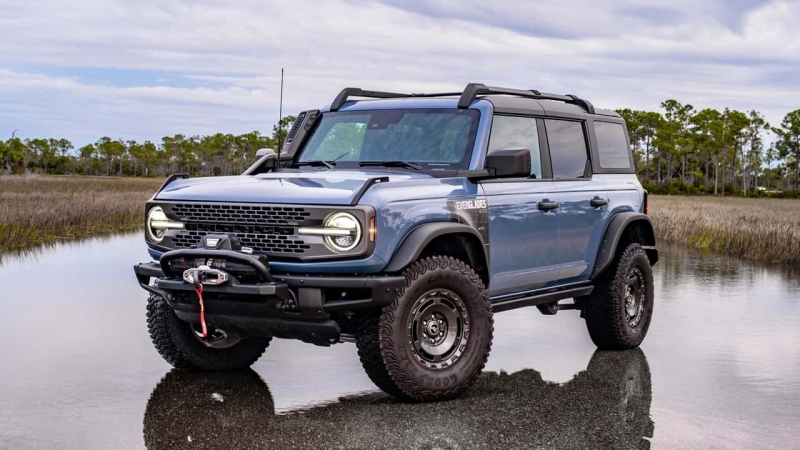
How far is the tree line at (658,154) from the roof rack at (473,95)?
2592 inches

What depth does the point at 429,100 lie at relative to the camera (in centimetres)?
835

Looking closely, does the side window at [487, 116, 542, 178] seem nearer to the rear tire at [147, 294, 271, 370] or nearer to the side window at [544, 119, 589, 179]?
the side window at [544, 119, 589, 179]

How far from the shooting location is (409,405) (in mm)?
6898

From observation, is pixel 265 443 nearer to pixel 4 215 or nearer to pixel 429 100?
pixel 429 100

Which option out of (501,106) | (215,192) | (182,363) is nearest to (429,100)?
(501,106)

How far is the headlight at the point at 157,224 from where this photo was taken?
24.4 feet

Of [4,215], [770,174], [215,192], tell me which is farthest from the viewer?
[770,174]

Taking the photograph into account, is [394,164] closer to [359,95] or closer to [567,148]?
[359,95]

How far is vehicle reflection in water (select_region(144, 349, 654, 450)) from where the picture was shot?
19.4ft

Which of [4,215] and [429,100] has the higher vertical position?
[429,100]

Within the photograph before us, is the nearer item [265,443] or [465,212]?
[265,443]

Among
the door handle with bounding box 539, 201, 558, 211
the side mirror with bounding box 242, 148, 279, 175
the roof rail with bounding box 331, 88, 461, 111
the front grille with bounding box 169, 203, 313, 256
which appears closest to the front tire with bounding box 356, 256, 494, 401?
the front grille with bounding box 169, 203, 313, 256

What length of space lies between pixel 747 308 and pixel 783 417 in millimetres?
5342

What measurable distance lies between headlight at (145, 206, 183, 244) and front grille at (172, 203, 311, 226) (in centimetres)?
13
